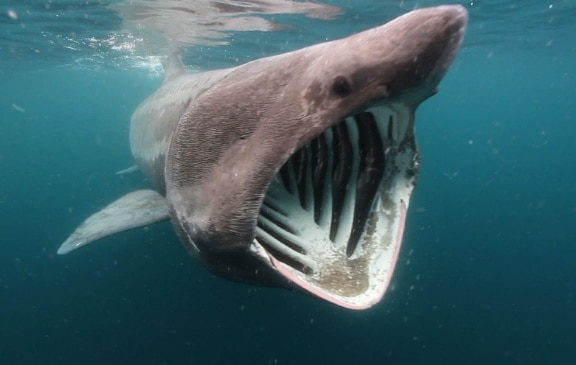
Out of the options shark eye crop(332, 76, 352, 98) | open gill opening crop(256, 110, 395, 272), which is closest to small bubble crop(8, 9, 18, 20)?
open gill opening crop(256, 110, 395, 272)

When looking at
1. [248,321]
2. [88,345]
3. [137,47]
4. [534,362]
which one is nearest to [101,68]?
[137,47]

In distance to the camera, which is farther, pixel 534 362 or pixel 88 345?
pixel 534 362

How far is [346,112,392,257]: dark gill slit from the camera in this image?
2.62m

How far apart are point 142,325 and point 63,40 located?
484 inches

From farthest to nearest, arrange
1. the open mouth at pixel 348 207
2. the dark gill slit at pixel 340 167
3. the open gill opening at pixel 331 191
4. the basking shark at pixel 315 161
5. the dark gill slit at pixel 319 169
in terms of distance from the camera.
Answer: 1. the dark gill slit at pixel 319 169
2. the dark gill slit at pixel 340 167
3. the open gill opening at pixel 331 191
4. the open mouth at pixel 348 207
5. the basking shark at pixel 315 161

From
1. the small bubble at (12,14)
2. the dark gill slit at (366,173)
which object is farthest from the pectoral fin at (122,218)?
the small bubble at (12,14)

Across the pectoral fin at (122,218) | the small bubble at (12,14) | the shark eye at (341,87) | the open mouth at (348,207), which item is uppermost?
the shark eye at (341,87)

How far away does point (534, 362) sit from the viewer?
12555 millimetres

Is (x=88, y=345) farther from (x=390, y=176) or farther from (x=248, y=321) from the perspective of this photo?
(x=390, y=176)

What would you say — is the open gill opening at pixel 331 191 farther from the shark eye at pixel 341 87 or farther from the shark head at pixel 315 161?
the shark eye at pixel 341 87

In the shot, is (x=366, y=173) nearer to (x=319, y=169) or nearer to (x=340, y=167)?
(x=340, y=167)

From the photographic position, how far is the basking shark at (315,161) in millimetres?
2033

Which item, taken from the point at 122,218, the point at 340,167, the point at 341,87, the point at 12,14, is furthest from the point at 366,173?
the point at 12,14

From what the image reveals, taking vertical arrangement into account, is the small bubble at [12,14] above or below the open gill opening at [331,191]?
below
